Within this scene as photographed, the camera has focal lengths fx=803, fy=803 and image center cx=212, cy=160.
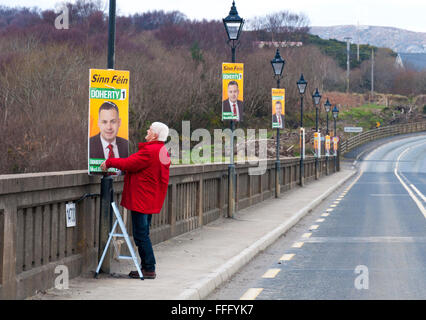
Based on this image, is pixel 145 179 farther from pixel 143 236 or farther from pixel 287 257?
pixel 287 257

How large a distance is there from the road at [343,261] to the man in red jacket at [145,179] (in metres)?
1.19

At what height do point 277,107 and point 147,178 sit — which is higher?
point 277,107

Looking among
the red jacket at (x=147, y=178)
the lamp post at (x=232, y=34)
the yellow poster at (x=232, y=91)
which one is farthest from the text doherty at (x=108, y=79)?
the yellow poster at (x=232, y=91)

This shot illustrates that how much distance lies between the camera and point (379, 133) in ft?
413

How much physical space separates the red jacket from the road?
1.37 metres

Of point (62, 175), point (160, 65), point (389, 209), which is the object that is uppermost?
point (160, 65)

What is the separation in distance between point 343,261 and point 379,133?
11559 cm
